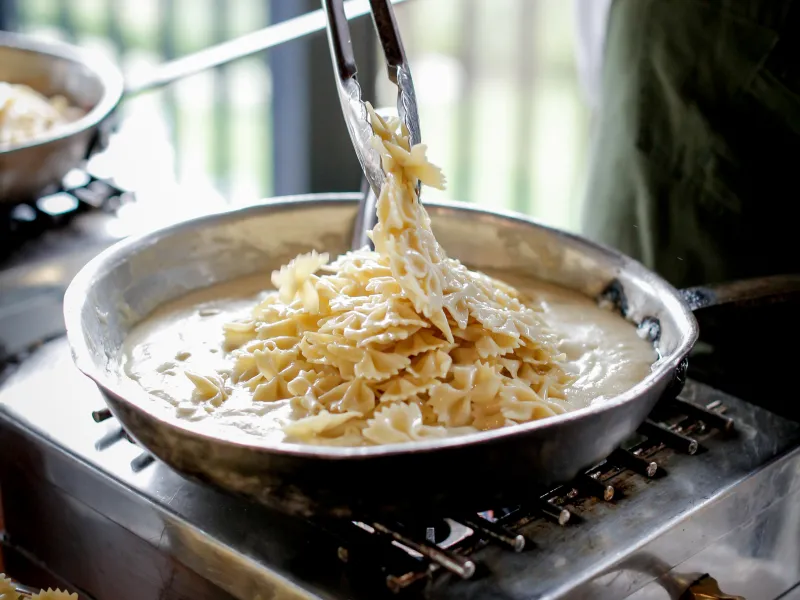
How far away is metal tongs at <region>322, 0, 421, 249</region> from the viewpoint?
1063 millimetres

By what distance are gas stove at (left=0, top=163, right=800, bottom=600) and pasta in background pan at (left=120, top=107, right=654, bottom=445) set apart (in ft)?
0.28

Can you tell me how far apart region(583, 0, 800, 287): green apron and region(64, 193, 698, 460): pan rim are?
12.5 inches

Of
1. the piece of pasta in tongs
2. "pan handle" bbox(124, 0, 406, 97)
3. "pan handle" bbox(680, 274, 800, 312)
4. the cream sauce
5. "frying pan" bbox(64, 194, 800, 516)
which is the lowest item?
the cream sauce

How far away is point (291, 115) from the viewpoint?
280cm

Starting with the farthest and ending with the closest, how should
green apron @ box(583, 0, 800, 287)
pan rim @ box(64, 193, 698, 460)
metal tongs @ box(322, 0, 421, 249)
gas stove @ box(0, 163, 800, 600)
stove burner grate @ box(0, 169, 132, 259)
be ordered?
stove burner grate @ box(0, 169, 132, 259)
green apron @ box(583, 0, 800, 287)
metal tongs @ box(322, 0, 421, 249)
gas stove @ box(0, 163, 800, 600)
pan rim @ box(64, 193, 698, 460)

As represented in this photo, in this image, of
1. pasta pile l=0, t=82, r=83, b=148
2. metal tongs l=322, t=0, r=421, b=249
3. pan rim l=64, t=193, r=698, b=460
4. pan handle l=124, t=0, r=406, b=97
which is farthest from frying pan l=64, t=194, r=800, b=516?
pasta pile l=0, t=82, r=83, b=148

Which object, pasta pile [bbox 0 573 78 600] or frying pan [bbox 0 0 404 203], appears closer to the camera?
pasta pile [bbox 0 573 78 600]

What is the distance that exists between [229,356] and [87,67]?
1010 mm

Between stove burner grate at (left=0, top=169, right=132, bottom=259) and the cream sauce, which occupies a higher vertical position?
the cream sauce

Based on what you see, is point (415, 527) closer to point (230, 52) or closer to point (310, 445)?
point (310, 445)

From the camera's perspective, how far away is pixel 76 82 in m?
1.90

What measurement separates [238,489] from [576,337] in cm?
50

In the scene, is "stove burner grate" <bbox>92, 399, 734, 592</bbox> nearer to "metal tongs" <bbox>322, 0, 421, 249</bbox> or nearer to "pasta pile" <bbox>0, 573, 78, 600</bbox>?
"pasta pile" <bbox>0, 573, 78, 600</bbox>

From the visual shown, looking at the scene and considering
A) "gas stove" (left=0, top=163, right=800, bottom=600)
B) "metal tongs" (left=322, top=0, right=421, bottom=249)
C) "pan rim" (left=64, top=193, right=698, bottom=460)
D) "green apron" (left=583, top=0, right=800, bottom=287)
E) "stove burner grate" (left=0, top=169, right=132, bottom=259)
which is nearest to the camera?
"pan rim" (left=64, top=193, right=698, bottom=460)
